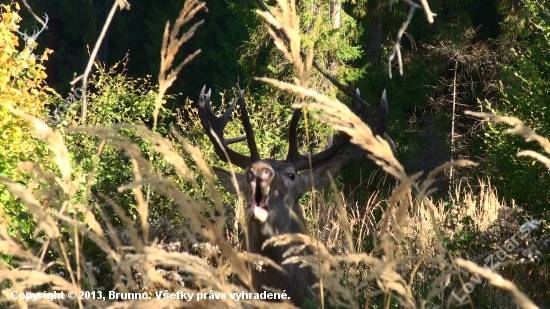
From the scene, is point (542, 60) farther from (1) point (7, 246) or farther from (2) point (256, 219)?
(1) point (7, 246)

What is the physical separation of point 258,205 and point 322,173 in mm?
1488

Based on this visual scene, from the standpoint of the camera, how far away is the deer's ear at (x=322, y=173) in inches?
287

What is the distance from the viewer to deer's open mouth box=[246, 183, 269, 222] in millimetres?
6172

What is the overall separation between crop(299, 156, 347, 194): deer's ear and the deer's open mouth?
0.76m

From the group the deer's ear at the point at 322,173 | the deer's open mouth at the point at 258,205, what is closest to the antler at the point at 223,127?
the deer's ear at the point at 322,173

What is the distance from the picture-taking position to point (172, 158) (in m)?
2.81

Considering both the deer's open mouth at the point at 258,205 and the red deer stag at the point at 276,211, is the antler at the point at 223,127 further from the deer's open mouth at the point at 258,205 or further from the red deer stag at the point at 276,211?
the deer's open mouth at the point at 258,205

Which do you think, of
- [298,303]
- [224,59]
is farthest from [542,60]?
[224,59]

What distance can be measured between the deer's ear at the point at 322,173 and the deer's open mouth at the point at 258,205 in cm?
76

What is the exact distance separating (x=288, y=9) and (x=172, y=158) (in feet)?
1.94

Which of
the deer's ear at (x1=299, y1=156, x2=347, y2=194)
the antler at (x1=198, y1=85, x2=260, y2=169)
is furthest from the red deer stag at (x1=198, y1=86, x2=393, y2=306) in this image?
the antler at (x1=198, y1=85, x2=260, y2=169)

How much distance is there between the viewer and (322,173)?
771cm

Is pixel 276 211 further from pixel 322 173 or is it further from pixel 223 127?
pixel 223 127

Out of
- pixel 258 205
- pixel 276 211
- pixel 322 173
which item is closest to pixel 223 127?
pixel 322 173
